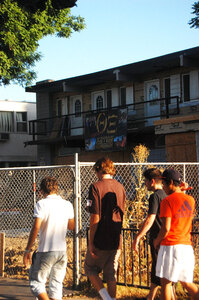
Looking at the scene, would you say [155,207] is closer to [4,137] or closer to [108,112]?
[108,112]

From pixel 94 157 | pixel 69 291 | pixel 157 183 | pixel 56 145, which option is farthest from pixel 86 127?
pixel 157 183

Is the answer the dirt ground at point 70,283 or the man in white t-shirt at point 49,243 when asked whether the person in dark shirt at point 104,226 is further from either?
the dirt ground at point 70,283

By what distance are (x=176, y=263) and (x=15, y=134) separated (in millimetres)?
31171

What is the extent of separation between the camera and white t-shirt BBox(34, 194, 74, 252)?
6.11m

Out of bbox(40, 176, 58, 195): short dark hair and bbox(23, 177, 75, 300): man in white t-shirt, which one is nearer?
bbox(23, 177, 75, 300): man in white t-shirt

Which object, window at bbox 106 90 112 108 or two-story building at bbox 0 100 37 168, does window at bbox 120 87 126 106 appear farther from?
two-story building at bbox 0 100 37 168

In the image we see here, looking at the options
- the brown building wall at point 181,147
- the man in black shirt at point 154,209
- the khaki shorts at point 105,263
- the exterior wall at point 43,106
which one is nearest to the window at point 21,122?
the exterior wall at point 43,106

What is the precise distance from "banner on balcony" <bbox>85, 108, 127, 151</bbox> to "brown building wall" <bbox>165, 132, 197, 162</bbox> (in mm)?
4213

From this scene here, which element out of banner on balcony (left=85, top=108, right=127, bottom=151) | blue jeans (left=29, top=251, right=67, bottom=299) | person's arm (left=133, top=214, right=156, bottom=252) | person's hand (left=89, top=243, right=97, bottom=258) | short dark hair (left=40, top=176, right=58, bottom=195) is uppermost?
banner on balcony (left=85, top=108, right=127, bottom=151)

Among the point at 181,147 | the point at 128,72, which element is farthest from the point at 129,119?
the point at 181,147

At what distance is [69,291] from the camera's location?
26.4ft

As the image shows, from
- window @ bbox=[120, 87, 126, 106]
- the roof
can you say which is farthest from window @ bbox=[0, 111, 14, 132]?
window @ bbox=[120, 87, 126, 106]

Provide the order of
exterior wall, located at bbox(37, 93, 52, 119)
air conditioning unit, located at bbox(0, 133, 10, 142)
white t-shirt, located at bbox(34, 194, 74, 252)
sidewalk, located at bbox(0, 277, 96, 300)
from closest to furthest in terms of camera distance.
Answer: white t-shirt, located at bbox(34, 194, 74, 252)
sidewalk, located at bbox(0, 277, 96, 300)
exterior wall, located at bbox(37, 93, 52, 119)
air conditioning unit, located at bbox(0, 133, 10, 142)

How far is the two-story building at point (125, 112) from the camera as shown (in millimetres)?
20188
